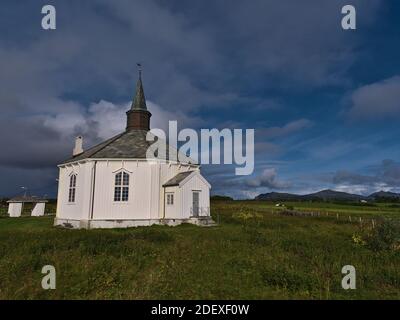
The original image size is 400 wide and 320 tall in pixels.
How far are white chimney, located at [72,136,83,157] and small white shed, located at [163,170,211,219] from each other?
9844 millimetres

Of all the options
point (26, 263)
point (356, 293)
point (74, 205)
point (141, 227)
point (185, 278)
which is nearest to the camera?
point (356, 293)

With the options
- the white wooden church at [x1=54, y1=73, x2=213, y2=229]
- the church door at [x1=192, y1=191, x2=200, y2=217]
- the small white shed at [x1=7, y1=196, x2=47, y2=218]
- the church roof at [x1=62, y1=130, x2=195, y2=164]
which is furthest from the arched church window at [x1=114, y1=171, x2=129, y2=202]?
the small white shed at [x1=7, y1=196, x2=47, y2=218]

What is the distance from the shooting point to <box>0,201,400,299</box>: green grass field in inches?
338

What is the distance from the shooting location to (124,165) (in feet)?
76.3

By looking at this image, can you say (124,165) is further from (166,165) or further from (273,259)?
(273,259)

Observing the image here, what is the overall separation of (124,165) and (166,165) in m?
3.31

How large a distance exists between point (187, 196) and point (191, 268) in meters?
13.3

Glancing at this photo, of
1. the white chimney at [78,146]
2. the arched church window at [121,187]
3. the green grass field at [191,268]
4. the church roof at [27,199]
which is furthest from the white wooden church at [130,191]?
the church roof at [27,199]

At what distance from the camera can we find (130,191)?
75.6ft

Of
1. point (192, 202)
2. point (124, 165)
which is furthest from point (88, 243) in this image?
point (192, 202)

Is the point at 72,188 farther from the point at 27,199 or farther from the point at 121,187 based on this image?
the point at 27,199

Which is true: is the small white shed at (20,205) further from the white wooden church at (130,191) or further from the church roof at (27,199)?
the white wooden church at (130,191)

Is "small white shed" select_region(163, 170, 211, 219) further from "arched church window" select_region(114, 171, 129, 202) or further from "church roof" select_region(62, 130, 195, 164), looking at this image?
"arched church window" select_region(114, 171, 129, 202)

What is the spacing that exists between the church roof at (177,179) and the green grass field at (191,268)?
25.9 ft
